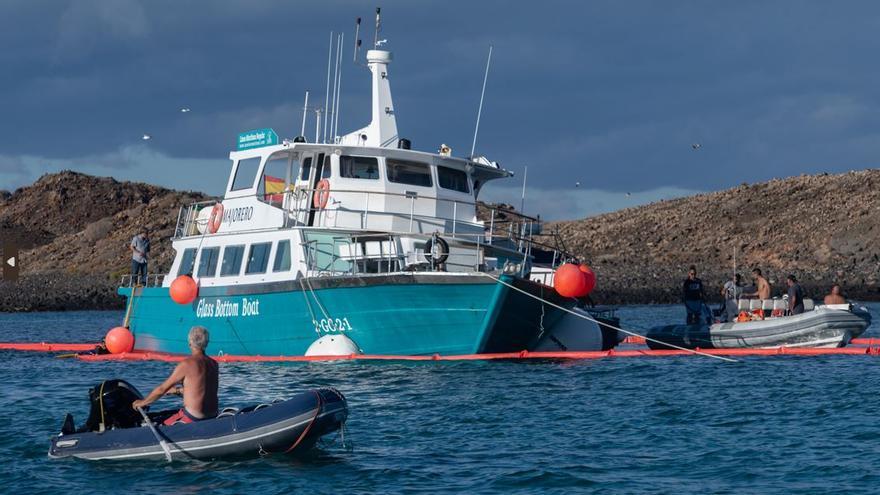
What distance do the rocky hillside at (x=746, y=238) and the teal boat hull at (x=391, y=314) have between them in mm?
36259

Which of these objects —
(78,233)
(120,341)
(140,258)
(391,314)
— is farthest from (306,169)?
(78,233)

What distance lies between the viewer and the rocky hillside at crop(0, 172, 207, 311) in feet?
207

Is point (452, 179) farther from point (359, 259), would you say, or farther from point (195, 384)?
point (195, 384)

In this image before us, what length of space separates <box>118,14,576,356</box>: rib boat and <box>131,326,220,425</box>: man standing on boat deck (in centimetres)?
792

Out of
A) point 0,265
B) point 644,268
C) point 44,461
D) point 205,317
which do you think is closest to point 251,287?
point 205,317

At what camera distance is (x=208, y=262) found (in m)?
27.3

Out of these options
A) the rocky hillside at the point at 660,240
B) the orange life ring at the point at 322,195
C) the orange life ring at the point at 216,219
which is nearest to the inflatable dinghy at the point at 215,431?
the orange life ring at the point at 322,195

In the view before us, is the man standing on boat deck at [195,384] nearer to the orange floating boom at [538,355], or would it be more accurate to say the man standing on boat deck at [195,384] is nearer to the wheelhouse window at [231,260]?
the orange floating boom at [538,355]

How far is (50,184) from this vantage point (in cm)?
10619

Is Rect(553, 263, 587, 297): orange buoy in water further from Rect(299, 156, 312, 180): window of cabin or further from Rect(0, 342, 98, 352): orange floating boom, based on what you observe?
Rect(0, 342, 98, 352): orange floating boom

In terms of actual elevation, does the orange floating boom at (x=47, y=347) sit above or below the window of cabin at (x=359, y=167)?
below

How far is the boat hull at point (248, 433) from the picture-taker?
49.4ft

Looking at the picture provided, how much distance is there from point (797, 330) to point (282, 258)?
10572mm

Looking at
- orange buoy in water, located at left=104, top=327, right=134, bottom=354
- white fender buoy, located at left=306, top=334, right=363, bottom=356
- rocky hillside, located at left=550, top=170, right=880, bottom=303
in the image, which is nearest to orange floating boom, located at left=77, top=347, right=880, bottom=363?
white fender buoy, located at left=306, top=334, right=363, bottom=356
